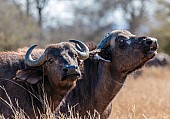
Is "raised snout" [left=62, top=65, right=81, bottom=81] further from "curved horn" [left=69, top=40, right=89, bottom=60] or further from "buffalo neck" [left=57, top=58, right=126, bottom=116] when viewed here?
"buffalo neck" [left=57, top=58, right=126, bottom=116]

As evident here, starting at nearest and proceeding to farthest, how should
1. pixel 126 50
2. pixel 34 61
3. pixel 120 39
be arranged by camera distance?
pixel 34 61, pixel 126 50, pixel 120 39

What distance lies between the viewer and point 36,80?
8664 millimetres

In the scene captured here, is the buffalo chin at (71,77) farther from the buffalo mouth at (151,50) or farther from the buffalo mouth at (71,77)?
the buffalo mouth at (151,50)

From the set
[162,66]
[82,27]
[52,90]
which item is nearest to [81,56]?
[52,90]

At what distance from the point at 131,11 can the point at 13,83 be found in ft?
139

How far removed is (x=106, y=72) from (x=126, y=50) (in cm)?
68

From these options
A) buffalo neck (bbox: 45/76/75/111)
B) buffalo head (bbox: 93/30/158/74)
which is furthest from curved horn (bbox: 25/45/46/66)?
buffalo head (bbox: 93/30/158/74)

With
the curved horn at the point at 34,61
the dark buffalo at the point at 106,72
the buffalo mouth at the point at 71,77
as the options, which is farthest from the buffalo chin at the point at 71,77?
the dark buffalo at the point at 106,72

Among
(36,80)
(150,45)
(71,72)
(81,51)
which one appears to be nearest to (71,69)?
(71,72)

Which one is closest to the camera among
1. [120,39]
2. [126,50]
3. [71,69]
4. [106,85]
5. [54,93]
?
[71,69]

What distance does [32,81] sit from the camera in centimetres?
866

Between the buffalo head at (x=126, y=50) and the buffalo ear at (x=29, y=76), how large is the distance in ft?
4.88

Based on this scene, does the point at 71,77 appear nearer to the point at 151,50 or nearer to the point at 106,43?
the point at 151,50

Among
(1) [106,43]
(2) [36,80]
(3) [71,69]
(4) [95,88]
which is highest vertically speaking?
(3) [71,69]
